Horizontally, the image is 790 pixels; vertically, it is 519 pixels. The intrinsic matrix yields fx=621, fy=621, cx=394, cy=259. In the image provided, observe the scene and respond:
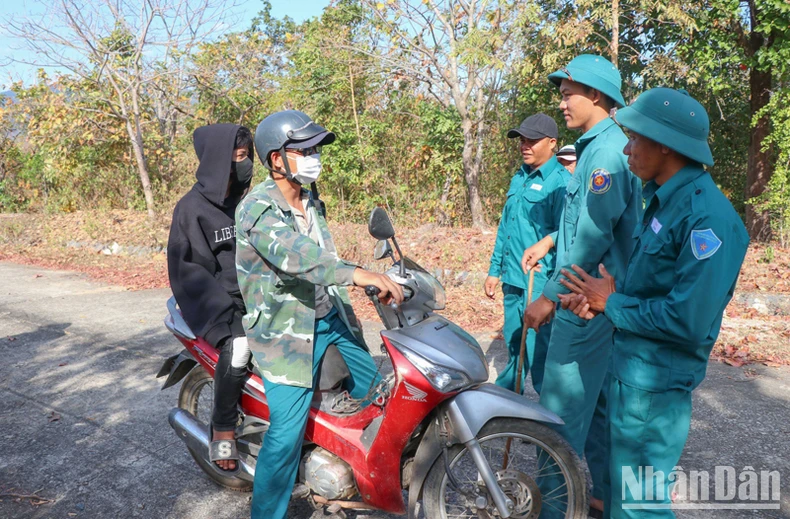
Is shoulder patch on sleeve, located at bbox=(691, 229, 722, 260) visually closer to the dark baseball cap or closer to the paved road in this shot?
the paved road

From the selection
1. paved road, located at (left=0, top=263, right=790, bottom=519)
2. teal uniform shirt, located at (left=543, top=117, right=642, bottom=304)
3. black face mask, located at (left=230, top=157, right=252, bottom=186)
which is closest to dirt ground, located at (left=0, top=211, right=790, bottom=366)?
paved road, located at (left=0, top=263, right=790, bottom=519)

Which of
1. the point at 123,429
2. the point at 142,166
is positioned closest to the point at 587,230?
the point at 123,429

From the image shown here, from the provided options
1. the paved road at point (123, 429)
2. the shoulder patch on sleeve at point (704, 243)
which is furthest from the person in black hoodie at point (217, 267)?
the shoulder patch on sleeve at point (704, 243)

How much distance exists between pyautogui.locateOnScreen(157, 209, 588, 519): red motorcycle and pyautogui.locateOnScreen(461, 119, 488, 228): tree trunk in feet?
27.0

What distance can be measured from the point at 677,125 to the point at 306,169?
1631 millimetres

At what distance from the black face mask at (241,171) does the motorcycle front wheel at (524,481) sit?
206cm

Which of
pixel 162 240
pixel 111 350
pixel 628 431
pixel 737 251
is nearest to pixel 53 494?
pixel 111 350

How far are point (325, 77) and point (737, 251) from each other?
36.2ft

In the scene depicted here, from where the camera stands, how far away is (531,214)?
4.23 metres

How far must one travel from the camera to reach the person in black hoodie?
3.24 m

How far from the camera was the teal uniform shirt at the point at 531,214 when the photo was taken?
13.7 ft

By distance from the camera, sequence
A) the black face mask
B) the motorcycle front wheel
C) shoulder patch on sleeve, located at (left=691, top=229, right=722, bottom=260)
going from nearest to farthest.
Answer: shoulder patch on sleeve, located at (left=691, top=229, right=722, bottom=260), the motorcycle front wheel, the black face mask

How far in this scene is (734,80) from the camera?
32.2 feet

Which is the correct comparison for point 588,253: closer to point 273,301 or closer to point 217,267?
point 273,301
